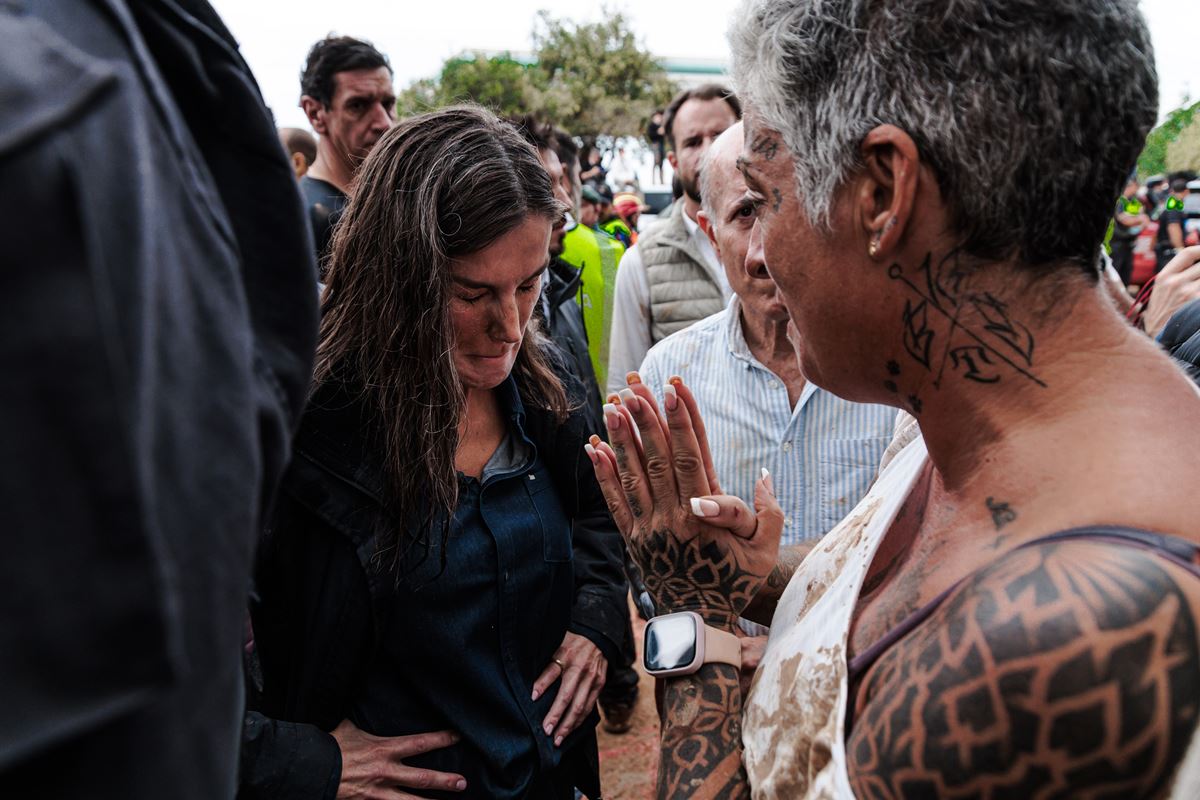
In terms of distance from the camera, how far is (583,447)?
2273 millimetres

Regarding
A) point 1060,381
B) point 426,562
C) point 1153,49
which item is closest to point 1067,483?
point 1060,381

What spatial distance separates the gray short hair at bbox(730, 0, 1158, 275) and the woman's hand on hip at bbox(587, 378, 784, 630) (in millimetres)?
663

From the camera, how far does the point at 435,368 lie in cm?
199

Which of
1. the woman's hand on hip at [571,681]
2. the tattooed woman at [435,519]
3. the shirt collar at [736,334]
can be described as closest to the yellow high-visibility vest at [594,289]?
the shirt collar at [736,334]

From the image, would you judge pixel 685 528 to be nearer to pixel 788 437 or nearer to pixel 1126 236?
pixel 788 437

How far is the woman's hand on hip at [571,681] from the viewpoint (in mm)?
2082

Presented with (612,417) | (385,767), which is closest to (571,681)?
(385,767)

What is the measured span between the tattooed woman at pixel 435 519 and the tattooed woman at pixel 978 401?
718 millimetres

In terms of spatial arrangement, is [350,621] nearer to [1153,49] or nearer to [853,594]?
[853,594]

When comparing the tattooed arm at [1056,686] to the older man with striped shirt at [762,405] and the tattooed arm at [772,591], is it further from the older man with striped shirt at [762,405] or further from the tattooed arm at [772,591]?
the older man with striped shirt at [762,405]

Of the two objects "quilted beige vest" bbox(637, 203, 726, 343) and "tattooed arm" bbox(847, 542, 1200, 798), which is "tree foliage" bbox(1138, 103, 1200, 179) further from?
"tattooed arm" bbox(847, 542, 1200, 798)

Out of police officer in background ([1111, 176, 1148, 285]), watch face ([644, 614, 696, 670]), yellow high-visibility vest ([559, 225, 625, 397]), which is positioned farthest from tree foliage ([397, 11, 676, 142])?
watch face ([644, 614, 696, 670])

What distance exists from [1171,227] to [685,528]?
12.5 m

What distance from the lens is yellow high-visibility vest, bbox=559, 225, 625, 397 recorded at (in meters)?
5.13
